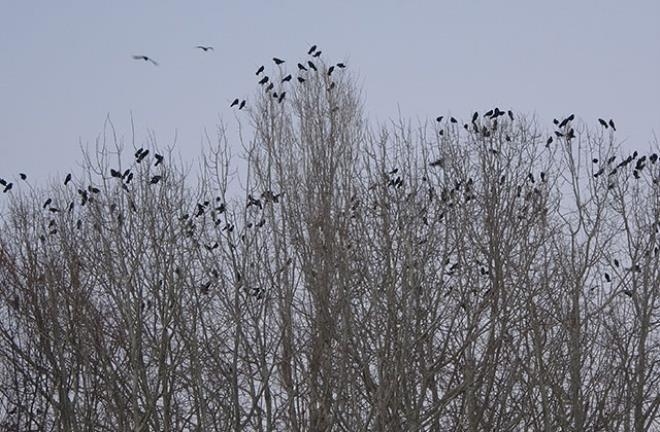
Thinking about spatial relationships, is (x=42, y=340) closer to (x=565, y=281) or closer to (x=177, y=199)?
(x=177, y=199)

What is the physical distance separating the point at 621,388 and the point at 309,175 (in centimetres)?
393

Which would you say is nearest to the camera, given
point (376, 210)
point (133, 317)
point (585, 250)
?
point (133, 317)

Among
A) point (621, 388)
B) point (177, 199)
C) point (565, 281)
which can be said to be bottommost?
point (621, 388)

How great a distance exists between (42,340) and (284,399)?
7.70ft

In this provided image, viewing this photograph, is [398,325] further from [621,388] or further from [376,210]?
[621,388]

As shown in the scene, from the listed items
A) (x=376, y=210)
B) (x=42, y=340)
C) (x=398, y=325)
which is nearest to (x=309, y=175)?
(x=376, y=210)

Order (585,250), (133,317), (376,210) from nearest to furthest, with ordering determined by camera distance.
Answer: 1. (133,317)
2. (376,210)
3. (585,250)

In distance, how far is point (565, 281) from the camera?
13.4m

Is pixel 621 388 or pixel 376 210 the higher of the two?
pixel 376 210

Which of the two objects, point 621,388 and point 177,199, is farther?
point 621,388

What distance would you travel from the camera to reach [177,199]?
12414 mm

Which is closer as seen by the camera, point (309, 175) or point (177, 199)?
point (177, 199)

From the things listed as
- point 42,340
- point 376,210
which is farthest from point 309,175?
point 42,340

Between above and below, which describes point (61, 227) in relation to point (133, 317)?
above
